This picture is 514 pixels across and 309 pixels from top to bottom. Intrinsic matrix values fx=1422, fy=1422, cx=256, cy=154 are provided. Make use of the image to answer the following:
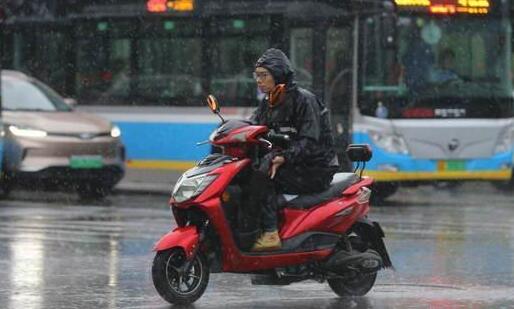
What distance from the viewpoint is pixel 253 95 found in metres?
20.2

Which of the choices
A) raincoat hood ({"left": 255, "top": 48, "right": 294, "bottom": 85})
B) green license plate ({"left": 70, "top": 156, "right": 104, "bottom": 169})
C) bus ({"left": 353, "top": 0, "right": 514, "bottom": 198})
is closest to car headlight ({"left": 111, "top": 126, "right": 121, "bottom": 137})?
green license plate ({"left": 70, "top": 156, "right": 104, "bottom": 169})

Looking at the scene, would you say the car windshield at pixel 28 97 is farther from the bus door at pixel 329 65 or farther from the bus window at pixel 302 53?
the bus door at pixel 329 65

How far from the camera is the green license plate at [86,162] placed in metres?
19.5

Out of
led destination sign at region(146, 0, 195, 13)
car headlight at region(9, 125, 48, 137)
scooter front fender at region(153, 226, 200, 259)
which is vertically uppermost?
led destination sign at region(146, 0, 195, 13)

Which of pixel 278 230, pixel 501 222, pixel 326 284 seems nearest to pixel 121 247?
pixel 326 284

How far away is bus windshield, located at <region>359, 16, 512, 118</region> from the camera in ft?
63.2

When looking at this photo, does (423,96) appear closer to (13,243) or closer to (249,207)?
(13,243)

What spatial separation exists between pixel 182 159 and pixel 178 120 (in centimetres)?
58

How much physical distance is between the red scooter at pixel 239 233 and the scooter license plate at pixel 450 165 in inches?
363

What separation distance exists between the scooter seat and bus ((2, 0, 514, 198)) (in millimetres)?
9080

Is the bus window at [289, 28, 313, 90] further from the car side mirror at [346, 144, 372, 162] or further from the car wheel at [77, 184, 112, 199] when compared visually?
the car side mirror at [346, 144, 372, 162]

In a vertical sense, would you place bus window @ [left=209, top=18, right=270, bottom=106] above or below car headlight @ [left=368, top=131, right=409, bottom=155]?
above

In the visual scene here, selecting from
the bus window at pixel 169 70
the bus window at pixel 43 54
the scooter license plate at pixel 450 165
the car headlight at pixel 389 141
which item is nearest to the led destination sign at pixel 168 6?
the bus window at pixel 169 70

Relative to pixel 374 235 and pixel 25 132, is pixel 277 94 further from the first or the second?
pixel 25 132
